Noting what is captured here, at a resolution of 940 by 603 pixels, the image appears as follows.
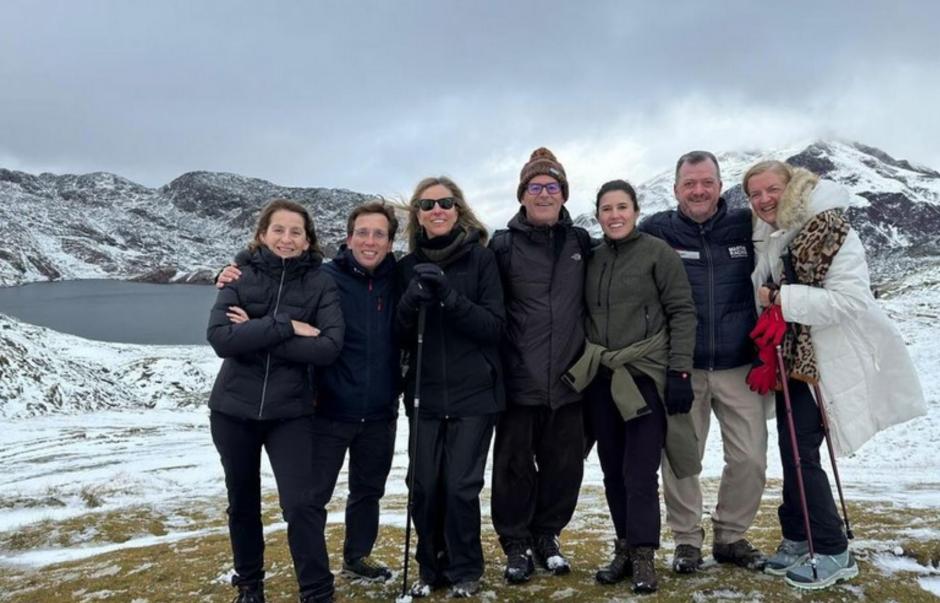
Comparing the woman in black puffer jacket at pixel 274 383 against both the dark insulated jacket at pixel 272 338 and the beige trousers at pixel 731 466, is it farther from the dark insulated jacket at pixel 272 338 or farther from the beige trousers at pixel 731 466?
the beige trousers at pixel 731 466

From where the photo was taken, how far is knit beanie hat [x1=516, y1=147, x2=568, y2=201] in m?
6.31

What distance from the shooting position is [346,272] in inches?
249

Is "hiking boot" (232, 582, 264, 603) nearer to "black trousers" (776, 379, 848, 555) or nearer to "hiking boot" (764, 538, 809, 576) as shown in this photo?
"hiking boot" (764, 538, 809, 576)

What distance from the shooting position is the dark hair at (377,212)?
631 cm

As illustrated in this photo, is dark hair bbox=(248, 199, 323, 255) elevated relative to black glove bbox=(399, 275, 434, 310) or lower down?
elevated

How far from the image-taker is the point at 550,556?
6297 millimetres

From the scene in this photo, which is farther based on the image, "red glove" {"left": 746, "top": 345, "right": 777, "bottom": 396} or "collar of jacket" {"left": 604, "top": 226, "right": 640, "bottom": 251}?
"collar of jacket" {"left": 604, "top": 226, "right": 640, "bottom": 251}

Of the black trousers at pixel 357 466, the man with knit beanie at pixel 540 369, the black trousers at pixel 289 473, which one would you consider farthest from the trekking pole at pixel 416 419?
the man with knit beanie at pixel 540 369

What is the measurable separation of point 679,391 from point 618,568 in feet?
5.84

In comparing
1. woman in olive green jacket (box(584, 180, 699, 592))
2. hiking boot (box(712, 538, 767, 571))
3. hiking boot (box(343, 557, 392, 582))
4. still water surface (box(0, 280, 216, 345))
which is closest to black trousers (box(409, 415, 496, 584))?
hiking boot (box(343, 557, 392, 582))

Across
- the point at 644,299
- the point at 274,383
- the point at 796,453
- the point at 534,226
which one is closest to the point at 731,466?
the point at 796,453

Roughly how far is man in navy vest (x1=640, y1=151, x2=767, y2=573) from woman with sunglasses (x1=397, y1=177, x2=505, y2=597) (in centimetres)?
199

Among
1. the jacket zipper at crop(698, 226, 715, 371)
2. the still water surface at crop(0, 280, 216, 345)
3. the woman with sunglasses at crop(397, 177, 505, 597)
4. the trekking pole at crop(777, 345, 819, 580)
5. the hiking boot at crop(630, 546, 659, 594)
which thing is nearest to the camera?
the hiking boot at crop(630, 546, 659, 594)

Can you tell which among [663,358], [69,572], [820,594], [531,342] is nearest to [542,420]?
[531,342]
